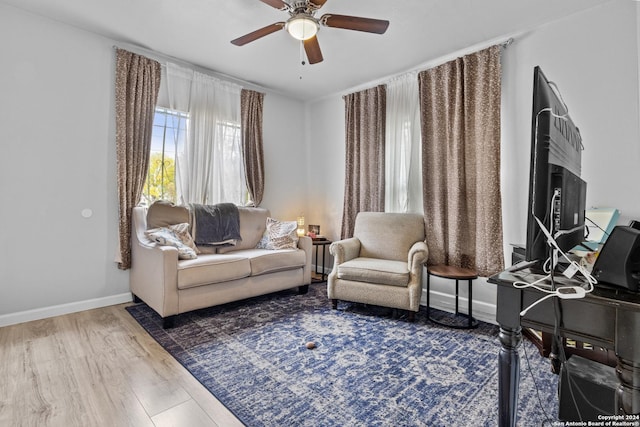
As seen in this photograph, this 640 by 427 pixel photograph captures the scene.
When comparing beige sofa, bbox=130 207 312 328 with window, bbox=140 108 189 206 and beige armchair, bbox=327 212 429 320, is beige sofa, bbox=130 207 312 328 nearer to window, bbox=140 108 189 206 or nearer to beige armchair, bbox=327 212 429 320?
window, bbox=140 108 189 206

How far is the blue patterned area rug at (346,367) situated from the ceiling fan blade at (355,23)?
90.0 inches

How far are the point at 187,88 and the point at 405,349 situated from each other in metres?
3.52

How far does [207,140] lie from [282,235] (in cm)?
148

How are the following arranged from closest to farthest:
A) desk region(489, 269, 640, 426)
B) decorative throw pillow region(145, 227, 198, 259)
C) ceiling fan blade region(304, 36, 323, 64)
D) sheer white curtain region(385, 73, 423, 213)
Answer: desk region(489, 269, 640, 426) → ceiling fan blade region(304, 36, 323, 64) → decorative throw pillow region(145, 227, 198, 259) → sheer white curtain region(385, 73, 423, 213)

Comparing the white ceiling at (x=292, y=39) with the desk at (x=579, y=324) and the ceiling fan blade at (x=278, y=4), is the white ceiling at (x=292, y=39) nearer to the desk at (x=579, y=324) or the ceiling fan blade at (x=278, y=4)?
the ceiling fan blade at (x=278, y=4)

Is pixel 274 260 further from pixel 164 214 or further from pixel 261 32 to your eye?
pixel 261 32

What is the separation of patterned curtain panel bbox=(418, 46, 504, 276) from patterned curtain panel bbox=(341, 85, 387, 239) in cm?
58

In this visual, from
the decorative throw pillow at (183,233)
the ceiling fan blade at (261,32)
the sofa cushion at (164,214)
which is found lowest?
the decorative throw pillow at (183,233)

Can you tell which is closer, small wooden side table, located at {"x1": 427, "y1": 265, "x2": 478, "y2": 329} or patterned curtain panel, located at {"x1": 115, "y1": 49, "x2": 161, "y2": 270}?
small wooden side table, located at {"x1": 427, "y1": 265, "x2": 478, "y2": 329}

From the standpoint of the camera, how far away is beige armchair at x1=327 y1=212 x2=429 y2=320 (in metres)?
2.73

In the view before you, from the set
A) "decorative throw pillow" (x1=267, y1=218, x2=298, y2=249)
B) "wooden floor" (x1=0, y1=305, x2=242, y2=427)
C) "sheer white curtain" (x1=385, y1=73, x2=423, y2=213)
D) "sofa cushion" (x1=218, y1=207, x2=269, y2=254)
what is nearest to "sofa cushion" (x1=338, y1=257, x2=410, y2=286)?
"decorative throw pillow" (x1=267, y1=218, x2=298, y2=249)

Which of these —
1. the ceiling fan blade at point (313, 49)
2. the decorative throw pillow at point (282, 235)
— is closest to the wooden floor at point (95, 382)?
the decorative throw pillow at point (282, 235)

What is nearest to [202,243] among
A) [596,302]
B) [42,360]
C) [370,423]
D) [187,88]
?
[42,360]

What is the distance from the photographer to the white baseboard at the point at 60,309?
2.54 m
